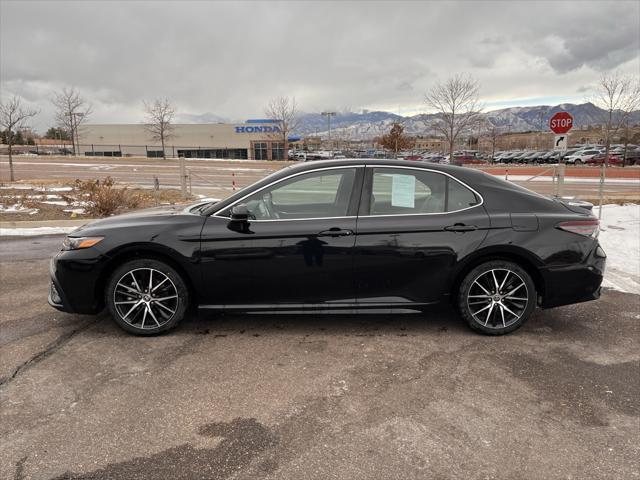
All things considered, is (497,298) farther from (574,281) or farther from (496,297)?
(574,281)

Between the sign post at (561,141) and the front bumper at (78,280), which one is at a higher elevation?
the sign post at (561,141)

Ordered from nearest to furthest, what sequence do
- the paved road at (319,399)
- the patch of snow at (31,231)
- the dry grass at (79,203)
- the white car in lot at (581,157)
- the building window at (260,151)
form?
the paved road at (319,399)
the patch of snow at (31,231)
the dry grass at (79,203)
the white car in lot at (581,157)
the building window at (260,151)

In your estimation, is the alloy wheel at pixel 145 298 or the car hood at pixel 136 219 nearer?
the alloy wheel at pixel 145 298

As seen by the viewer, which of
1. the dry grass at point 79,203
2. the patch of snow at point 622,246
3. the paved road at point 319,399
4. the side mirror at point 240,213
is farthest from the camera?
the dry grass at point 79,203

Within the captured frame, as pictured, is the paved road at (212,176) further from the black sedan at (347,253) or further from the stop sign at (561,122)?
the black sedan at (347,253)

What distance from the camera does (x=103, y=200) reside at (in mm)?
11492

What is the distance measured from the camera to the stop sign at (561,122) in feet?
44.2

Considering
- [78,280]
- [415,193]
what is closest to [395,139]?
[415,193]

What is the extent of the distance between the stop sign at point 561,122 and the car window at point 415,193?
11.1 m

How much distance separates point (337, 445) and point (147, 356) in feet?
6.36

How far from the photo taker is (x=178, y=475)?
251 cm

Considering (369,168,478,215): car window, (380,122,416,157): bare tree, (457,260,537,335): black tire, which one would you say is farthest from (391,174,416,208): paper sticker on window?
(380,122,416,157): bare tree

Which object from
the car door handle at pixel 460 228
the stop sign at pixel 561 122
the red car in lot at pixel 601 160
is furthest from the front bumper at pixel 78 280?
the red car in lot at pixel 601 160

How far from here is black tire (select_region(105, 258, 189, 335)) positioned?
4184 mm
